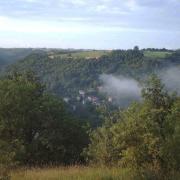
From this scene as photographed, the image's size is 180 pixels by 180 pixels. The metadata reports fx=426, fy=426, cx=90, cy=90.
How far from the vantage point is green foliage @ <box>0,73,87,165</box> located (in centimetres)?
1798

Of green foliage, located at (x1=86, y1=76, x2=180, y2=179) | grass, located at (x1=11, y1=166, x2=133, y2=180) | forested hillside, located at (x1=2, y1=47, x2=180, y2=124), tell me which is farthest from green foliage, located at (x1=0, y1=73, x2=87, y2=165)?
forested hillside, located at (x1=2, y1=47, x2=180, y2=124)

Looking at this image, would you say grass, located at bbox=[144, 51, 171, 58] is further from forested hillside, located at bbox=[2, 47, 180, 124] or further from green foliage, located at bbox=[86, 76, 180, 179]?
green foliage, located at bbox=[86, 76, 180, 179]

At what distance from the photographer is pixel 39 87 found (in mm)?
20766

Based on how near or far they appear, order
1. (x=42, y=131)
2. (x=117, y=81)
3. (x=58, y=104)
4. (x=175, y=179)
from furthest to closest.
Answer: (x=117, y=81) < (x=58, y=104) < (x=42, y=131) < (x=175, y=179)

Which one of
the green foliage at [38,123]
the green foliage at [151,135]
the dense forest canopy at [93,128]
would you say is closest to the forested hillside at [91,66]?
the green foliage at [38,123]

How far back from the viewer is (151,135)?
8.37 meters

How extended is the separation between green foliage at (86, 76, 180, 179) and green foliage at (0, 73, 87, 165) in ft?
28.6

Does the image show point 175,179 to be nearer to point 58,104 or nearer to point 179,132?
point 179,132

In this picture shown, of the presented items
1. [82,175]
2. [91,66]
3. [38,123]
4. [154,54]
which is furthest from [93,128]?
[154,54]

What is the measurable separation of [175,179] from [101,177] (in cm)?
Answer: 145

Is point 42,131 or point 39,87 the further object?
point 39,87

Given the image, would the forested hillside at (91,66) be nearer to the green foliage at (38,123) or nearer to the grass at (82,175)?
the green foliage at (38,123)

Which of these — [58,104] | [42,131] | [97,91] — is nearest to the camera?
[42,131]

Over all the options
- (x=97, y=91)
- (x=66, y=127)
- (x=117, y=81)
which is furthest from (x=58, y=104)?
(x=117, y=81)
